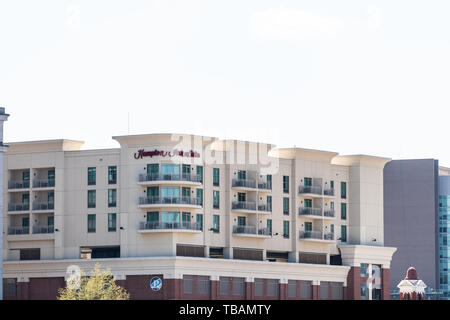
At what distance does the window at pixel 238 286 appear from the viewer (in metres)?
144

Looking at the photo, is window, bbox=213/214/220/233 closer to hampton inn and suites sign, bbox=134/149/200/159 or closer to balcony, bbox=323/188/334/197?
hampton inn and suites sign, bbox=134/149/200/159

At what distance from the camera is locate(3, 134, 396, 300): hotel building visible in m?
138

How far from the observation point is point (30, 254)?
14388 centimetres

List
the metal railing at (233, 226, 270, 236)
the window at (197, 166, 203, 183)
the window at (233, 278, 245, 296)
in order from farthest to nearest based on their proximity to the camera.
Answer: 1. the metal railing at (233, 226, 270, 236)
2. the window at (233, 278, 245, 296)
3. the window at (197, 166, 203, 183)

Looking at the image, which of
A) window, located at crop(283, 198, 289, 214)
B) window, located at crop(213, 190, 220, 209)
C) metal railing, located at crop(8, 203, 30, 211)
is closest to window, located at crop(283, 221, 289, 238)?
window, located at crop(283, 198, 289, 214)

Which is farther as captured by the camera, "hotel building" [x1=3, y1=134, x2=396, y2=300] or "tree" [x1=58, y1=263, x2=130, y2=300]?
"hotel building" [x1=3, y1=134, x2=396, y2=300]

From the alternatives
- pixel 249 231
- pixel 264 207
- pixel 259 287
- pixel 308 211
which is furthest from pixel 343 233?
pixel 249 231

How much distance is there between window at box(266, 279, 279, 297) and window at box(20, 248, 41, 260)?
2890 cm

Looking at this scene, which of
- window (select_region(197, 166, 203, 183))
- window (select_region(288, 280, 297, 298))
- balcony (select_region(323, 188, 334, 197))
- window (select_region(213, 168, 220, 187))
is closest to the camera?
window (select_region(197, 166, 203, 183))

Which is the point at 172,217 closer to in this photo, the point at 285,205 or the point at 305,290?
the point at 285,205

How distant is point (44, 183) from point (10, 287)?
528 inches

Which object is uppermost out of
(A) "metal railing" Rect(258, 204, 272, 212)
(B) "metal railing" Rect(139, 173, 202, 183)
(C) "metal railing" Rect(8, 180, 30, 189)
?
(B) "metal railing" Rect(139, 173, 202, 183)

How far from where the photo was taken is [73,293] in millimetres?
125812

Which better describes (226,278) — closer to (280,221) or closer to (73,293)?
(280,221)
